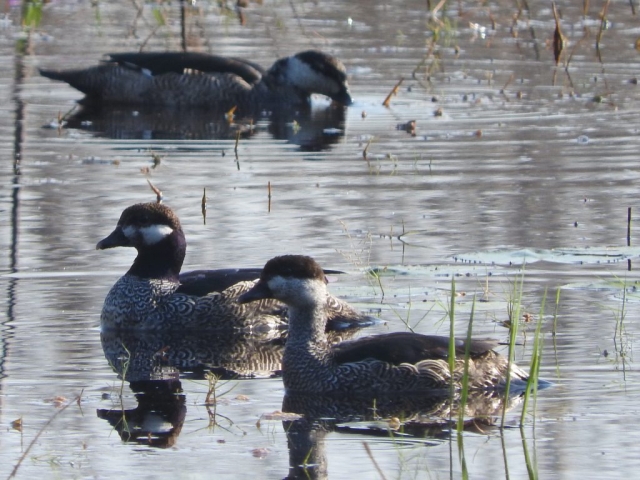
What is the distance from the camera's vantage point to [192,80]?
1806 cm

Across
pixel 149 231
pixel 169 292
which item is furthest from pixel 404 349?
pixel 149 231

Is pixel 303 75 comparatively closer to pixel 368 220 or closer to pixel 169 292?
pixel 368 220

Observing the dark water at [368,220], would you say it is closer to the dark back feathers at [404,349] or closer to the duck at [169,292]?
the duck at [169,292]

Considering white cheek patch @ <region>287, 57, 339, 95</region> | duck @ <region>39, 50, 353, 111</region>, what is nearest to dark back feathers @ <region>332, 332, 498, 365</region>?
white cheek patch @ <region>287, 57, 339, 95</region>

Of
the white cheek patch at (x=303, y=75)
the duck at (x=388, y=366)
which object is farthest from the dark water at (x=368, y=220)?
the white cheek patch at (x=303, y=75)

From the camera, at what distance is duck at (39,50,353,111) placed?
17875 mm

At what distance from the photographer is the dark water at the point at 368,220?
6945 millimetres

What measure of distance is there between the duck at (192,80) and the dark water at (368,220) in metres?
0.46

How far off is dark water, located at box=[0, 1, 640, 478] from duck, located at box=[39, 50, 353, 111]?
46 centimetres

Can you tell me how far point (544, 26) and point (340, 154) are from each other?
8.87m

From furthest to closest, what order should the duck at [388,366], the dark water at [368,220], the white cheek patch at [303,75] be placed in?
the white cheek patch at [303,75] < the duck at [388,366] < the dark water at [368,220]

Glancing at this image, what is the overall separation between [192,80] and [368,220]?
699cm

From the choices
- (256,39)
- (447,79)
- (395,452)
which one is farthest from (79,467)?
(256,39)

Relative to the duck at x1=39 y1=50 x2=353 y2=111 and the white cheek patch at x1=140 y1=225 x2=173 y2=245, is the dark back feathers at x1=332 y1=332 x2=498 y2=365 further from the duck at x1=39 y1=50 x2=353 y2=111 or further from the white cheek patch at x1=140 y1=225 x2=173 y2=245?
the duck at x1=39 y1=50 x2=353 y2=111
